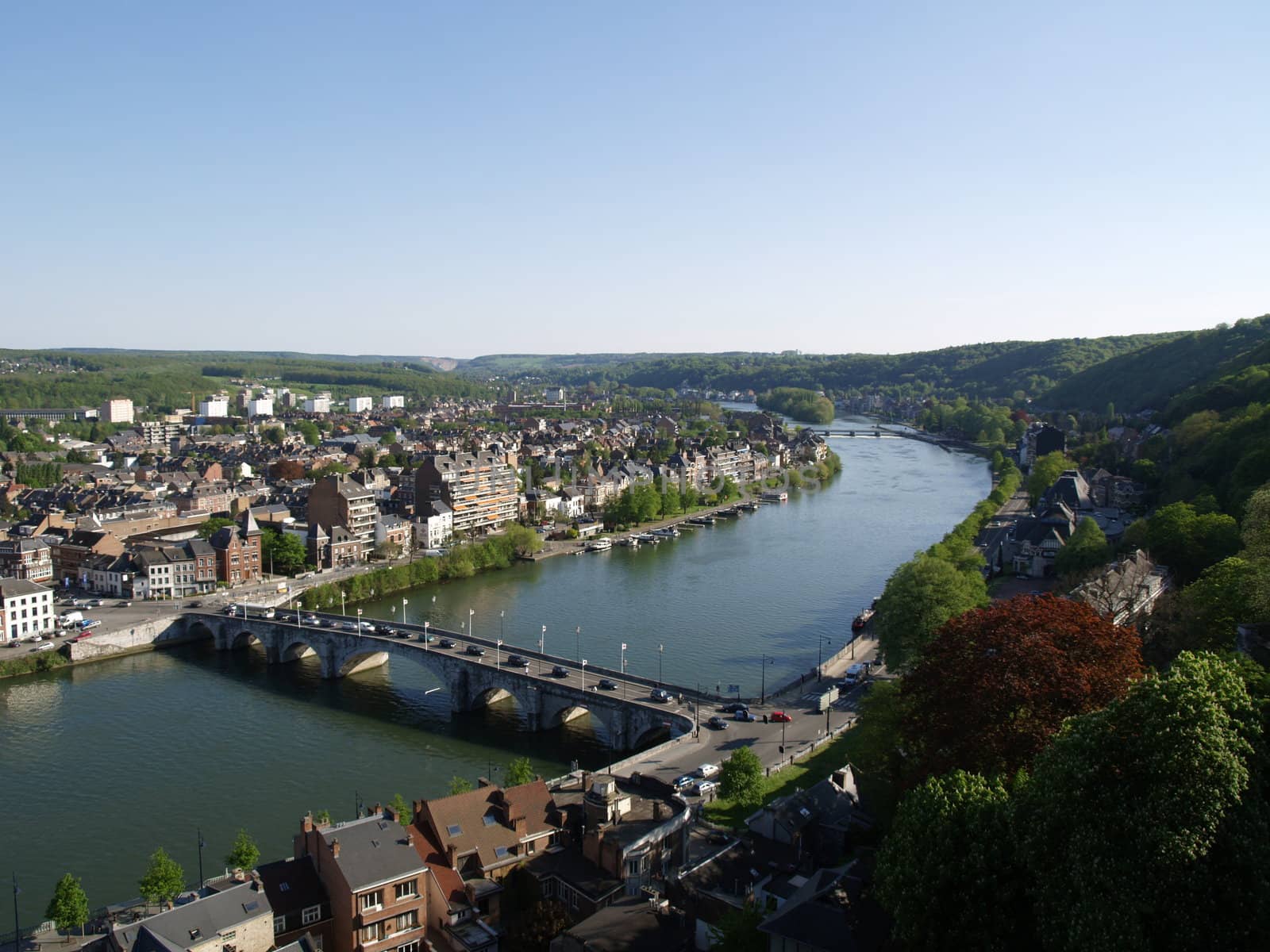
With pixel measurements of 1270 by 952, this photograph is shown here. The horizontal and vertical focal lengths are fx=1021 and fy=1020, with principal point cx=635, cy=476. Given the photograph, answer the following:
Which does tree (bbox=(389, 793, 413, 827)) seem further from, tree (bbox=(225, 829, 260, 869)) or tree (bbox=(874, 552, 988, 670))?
tree (bbox=(874, 552, 988, 670))

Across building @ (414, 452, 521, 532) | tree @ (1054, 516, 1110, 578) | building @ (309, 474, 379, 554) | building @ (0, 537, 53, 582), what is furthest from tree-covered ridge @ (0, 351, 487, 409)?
tree @ (1054, 516, 1110, 578)

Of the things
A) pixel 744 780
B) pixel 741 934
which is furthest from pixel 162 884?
pixel 744 780

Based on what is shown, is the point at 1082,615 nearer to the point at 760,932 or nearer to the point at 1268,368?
the point at 760,932

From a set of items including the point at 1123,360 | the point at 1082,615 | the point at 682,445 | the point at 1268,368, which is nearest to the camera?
the point at 1082,615

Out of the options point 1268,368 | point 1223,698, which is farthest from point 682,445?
point 1223,698

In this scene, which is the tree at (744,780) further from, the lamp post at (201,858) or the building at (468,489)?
the building at (468,489)
